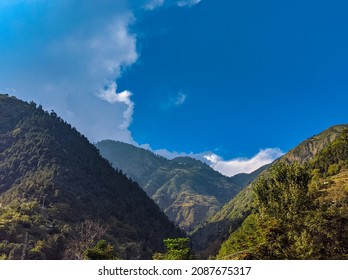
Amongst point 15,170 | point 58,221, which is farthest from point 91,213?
point 15,170

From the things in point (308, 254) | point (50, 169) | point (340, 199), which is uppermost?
point (50, 169)

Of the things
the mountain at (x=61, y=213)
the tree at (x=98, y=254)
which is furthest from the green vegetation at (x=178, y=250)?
the mountain at (x=61, y=213)

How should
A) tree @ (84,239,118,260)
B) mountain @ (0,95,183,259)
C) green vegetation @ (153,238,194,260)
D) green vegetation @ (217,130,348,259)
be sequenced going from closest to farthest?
green vegetation @ (217,130,348,259), tree @ (84,239,118,260), green vegetation @ (153,238,194,260), mountain @ (0,95,183,259)

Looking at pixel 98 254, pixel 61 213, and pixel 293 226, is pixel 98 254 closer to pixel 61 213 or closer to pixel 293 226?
pixel 293 226

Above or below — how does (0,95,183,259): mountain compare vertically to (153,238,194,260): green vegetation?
above

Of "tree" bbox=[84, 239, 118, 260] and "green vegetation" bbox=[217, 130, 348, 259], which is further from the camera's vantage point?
"tree" bbox=[84, 239, 118, 260]

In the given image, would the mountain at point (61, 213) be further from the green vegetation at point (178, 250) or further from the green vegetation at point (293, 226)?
the green vegetation at point (293, 226)

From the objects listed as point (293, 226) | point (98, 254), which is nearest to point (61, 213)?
point (98, 254)

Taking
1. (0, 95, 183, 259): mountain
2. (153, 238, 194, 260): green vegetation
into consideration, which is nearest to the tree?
(153, 238, 194, 260): green vegetation

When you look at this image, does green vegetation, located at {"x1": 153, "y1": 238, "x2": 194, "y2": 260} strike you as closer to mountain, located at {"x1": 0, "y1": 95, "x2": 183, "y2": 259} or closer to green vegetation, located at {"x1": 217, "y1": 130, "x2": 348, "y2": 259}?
green vegetation, located at {"x1": 217, "y1": 130, "x2": 348, "y2": 259}
